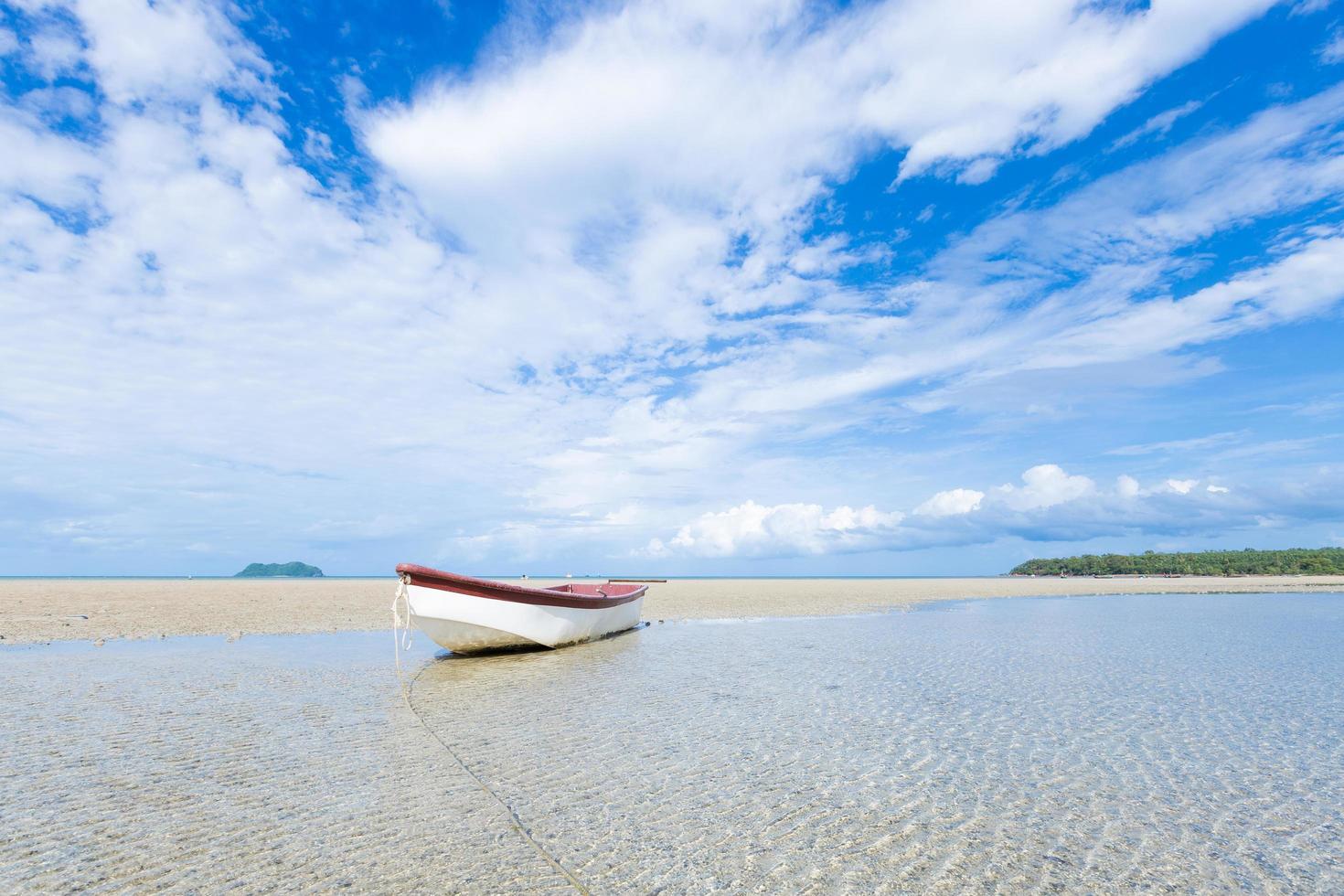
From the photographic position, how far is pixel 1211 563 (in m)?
98.3

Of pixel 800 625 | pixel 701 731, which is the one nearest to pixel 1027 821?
pixel 701 731

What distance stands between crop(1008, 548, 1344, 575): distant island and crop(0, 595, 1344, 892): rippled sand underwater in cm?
10114

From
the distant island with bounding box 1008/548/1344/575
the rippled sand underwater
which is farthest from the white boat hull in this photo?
the distant island with bounding box 1008/548/1344/575

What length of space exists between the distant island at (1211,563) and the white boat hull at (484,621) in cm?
10734

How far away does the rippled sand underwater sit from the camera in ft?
18.4

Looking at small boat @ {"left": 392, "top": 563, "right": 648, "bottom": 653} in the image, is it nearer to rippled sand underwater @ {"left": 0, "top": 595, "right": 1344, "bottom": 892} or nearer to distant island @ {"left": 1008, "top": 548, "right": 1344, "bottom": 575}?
rippled sand underwater @ {"left": 0, "top": 595, "right": 1344, "bottom": 892}

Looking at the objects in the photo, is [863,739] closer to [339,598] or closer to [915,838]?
[915,838]

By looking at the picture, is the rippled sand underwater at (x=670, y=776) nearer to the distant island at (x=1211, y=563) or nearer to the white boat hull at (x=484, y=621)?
the white boat hull at (x=484, y=621)

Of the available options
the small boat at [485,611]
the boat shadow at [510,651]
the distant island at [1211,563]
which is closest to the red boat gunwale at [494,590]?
the small boat at [485,611]

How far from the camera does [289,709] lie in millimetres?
11156

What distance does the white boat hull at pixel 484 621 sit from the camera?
16.3m

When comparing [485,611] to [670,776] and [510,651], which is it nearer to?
[510,651]

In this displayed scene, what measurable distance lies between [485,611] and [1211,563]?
381 feet

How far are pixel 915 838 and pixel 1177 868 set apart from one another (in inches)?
82.7
